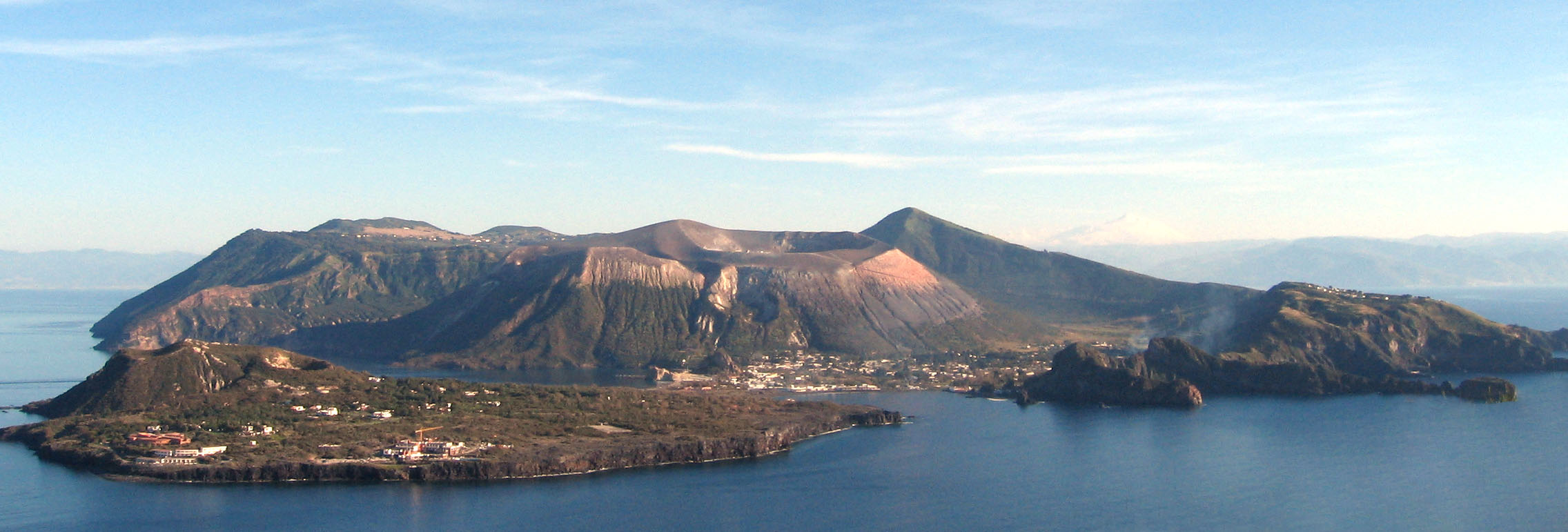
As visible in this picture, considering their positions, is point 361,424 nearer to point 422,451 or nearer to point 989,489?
point 422,451

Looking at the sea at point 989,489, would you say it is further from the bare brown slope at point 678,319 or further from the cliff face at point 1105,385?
the bare brown slope at point 678,319

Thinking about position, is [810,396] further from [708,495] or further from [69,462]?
[69,462]

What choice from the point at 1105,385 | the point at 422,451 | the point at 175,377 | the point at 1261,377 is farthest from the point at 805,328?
the point at 422,451

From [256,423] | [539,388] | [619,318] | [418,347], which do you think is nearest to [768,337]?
[619,318]

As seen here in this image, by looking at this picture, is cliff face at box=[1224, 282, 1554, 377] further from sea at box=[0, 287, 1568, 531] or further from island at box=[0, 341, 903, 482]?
island at box=[0, 341, 903, 482]

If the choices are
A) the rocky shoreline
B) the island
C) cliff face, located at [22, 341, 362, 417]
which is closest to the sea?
the rocky shoreline
